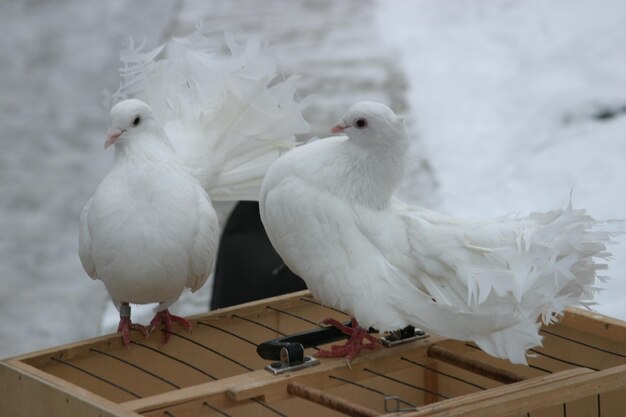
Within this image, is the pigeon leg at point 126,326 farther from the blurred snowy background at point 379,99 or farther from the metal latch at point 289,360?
the blurred snowy background at point 379,99

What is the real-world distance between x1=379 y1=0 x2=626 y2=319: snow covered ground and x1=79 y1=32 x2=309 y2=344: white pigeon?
1343mm

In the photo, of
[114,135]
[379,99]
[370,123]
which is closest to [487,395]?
[370,123]

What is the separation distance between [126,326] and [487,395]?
0.56 meters

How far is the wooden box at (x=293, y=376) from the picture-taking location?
1.22m

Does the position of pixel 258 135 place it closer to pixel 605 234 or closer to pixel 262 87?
pixel 262 87

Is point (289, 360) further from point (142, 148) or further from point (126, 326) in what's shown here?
point (142, 148)

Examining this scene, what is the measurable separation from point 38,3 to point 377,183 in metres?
4.14

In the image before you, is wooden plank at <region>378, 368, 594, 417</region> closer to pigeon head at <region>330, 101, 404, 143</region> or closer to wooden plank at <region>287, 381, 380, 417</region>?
wooden plank at <region>287, 381, 380, 417</region>

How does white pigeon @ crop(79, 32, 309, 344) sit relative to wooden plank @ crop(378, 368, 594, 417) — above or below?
above

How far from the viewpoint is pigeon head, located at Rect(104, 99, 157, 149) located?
1.52 metres

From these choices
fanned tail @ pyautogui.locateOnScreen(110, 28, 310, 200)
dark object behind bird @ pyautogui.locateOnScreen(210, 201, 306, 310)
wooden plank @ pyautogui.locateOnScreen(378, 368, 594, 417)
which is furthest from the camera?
dark object behind bird @ pyautogui.locateOnScreen(210, 201, 306, 310)

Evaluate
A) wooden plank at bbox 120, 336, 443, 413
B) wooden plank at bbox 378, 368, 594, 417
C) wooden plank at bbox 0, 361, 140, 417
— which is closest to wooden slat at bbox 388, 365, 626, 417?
wooden plank at bbox 378, 368, 594, 417

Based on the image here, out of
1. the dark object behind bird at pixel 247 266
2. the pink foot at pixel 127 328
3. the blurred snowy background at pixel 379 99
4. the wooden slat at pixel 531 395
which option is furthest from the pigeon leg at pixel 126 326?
the blurred snowy background at pixel 379 99

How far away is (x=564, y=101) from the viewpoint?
3.63m
